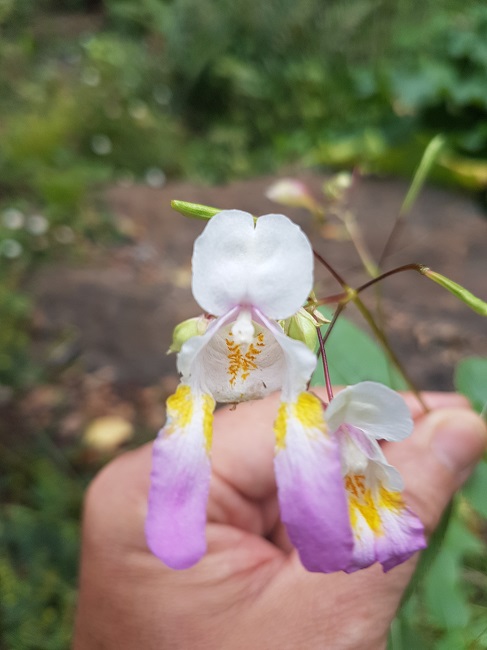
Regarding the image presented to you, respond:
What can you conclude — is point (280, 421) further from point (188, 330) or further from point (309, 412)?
point (188, 330)

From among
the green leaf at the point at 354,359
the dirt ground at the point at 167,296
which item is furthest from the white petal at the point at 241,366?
the dirt ground at the point at 167,296

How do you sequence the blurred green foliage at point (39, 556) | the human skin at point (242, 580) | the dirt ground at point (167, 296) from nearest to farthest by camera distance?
the human skin at point (242, 580)
the blurred green foliage at point (39, 556)
the dirt ground at point (167, 296)

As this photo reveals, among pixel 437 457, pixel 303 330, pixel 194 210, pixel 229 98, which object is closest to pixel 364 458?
pixel 303 330

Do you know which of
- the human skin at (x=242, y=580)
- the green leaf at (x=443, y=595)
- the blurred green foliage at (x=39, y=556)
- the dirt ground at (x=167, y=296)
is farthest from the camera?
the dirt ground at (x=167, y=296)

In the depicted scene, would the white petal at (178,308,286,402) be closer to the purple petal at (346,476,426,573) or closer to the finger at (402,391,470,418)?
the purple petal at (346,476,426,573)

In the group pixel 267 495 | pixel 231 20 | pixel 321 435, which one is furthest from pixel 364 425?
pixel 231 20

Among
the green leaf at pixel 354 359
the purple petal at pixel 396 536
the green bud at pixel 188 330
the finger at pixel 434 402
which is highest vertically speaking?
the green bud at pixel 188 330

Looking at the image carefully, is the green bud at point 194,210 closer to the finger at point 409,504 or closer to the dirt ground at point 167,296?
the finger at point 409,504
